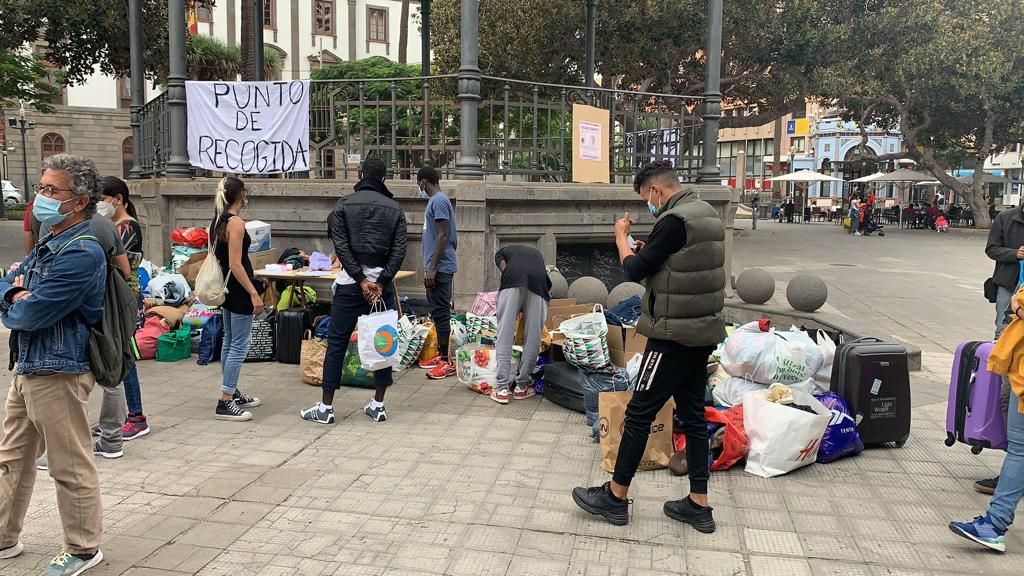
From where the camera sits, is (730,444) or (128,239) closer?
(730,444)

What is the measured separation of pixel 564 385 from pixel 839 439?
2.14 m

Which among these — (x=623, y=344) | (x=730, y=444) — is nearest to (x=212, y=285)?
(x=623, y=344)

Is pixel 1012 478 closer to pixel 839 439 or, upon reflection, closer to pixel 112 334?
pixel 839 439

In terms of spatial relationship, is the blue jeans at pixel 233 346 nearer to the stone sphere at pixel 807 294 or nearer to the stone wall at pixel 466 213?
the stone wall at pixel 466 213

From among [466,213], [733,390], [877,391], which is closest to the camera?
[877,391]

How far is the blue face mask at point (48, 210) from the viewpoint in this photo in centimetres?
339

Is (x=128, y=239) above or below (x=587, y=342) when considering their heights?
above

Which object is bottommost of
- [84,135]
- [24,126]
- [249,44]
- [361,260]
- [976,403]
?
[976,403]

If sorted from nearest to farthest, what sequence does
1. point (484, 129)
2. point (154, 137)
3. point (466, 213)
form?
1. point (466, 213)
2. point (484, 129)
3. point (154, 137)

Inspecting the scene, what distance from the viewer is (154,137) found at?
34.6ft

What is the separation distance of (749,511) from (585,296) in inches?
169

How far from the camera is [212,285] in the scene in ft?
18.8

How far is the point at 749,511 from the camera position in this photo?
4371 millimetres

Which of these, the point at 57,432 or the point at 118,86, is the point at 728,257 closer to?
the point at 57,432
